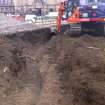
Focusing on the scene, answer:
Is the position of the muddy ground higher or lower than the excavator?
lower

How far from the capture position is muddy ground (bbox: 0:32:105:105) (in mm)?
8930

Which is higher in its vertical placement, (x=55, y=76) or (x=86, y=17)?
(x=86, y=17)

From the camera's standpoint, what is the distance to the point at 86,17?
58.4ft

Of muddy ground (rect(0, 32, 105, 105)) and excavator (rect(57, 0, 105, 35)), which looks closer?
muddy ground (rect(0, 32, 105, 105))

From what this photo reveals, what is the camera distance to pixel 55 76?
473 inches

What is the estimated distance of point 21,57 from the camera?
14.6 m

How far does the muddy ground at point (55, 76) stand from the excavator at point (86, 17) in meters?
1.45

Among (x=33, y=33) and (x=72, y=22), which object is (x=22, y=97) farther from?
(x=33, y=33)

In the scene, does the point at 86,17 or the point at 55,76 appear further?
the point at 86,17

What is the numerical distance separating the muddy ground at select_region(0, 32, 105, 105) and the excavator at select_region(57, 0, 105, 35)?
1.45 m

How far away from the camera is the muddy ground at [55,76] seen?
893 cm

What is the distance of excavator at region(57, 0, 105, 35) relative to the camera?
17.7 m

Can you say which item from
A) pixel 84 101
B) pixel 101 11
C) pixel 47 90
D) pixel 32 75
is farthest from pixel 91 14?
pixel 84 101

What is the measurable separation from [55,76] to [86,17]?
6479 millimetres
